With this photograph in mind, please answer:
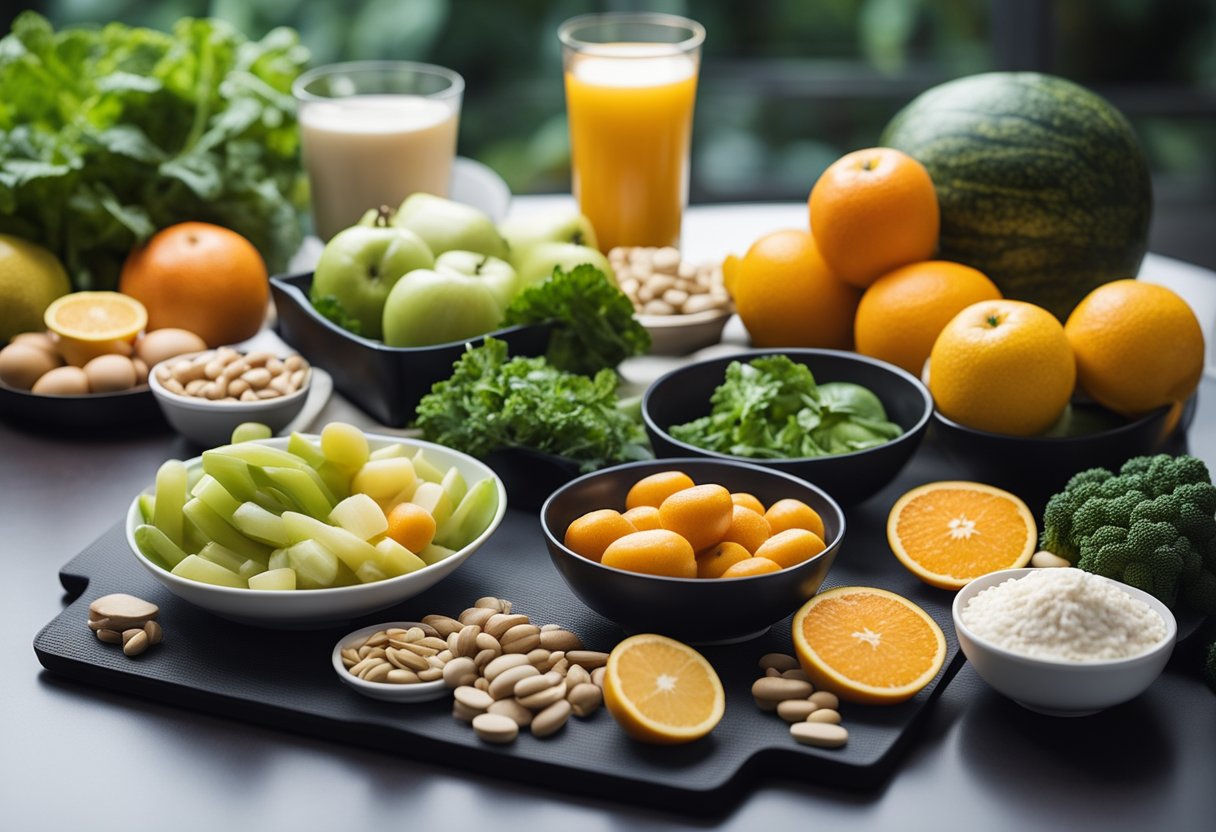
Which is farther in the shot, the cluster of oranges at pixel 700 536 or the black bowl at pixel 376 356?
the black bowl at pixel 376 356

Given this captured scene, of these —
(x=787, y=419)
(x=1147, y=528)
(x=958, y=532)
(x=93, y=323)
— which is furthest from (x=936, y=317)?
(x=93, y=323)

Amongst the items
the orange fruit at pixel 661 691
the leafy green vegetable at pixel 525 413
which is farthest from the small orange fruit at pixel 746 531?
the leafy green vegetable at pixel 525 413

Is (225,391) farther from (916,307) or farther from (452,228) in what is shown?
(916,307)

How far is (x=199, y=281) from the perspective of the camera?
1852 millimetres

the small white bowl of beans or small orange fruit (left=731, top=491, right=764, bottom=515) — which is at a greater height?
small orange fruit (left=731, top=491, right=764, bottom=515)

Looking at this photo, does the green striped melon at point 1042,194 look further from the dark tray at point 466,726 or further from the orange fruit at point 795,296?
the dark tray at point 466,726

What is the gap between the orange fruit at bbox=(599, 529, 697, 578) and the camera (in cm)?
116

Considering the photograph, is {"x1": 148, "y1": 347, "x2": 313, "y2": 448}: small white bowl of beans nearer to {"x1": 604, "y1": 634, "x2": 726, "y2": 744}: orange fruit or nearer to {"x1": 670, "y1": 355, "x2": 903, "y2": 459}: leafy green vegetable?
{"x1": 670, "y1": 355, "x2": 903, "y2": 459}: leafy green vegetable

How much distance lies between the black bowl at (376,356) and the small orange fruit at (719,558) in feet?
1.71

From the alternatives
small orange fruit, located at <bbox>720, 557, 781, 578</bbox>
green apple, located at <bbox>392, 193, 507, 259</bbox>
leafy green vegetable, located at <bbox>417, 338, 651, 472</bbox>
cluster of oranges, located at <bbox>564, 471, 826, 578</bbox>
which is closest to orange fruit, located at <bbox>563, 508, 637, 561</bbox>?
cluster of oranges, located at <bbox>564, 471, 826, 578</bbox>

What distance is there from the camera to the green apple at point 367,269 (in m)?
1.74

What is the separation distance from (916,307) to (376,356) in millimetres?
650

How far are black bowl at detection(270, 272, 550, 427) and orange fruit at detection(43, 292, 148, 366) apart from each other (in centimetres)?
19

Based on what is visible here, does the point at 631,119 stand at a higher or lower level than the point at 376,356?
higher
